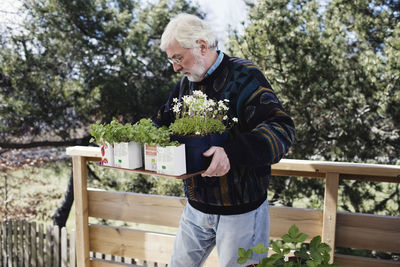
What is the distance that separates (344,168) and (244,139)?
72 centimetres

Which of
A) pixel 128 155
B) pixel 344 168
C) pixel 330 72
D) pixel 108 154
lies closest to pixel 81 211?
pixel 108 154

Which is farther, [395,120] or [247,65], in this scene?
[395,120]

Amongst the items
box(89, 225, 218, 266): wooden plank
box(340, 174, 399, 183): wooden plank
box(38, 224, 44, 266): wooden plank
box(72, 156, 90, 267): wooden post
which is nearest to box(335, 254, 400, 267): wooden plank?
box(340, 174, 399, 183): wooden plank

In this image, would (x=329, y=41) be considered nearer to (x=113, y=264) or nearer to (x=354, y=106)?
(x=354, y=106)

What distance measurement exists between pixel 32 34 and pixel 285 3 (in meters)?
3.78

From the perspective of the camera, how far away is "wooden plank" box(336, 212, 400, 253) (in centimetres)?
153

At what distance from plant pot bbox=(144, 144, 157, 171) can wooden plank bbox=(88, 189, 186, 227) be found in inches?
28.5

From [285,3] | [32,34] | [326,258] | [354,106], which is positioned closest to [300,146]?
[354,106]

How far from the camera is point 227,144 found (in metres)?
1.01

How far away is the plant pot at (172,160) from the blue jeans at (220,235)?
0.25m

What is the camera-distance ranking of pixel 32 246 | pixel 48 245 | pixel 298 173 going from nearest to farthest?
pixel 298 173 < pixel 48 245 < pixel 32 246

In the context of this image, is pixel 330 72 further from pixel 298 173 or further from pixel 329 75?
pixel 298 173

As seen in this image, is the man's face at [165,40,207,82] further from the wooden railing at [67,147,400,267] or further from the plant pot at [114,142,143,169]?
the wooden railing at [67,147,400,267]

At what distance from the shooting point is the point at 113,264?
1.98 metres
